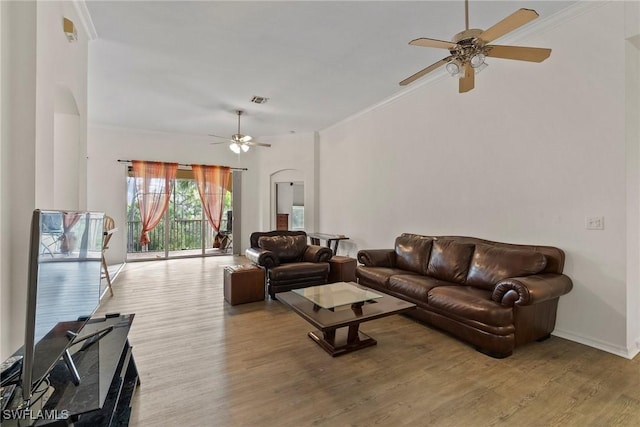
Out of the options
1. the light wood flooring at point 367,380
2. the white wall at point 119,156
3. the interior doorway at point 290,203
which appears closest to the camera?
the light wood flooring at point 367,380

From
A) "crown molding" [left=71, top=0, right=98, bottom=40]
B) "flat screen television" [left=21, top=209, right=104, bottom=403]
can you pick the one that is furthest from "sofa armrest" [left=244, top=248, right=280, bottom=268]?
"crown molding" [left=71, top=0, right=98, bottom=40]

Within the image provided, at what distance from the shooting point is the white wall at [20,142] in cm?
146

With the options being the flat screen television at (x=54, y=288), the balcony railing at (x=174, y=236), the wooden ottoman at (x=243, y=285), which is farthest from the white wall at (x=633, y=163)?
the balcony railing at (x=174, y=236)

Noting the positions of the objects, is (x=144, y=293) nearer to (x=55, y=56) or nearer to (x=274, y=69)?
(x=55, y=56)

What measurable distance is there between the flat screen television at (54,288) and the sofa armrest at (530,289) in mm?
3004

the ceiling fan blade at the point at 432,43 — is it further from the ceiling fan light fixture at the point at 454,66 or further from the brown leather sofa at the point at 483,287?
the brown leather sofa at the point at 483,287

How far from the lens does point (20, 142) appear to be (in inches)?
60.5

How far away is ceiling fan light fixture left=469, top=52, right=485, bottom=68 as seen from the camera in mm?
2123

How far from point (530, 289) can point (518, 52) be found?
1.85 metres

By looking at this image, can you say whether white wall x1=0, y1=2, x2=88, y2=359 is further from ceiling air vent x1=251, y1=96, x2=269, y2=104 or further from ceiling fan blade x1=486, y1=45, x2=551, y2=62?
ceiling air vent x1=251, y1=96, x2=269, y2=104

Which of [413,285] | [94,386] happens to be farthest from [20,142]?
[413,285]

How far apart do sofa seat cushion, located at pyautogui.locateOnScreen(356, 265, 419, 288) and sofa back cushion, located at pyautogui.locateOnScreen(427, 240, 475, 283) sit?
0.29 metres

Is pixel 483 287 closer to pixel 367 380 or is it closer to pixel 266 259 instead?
pixel 367 380

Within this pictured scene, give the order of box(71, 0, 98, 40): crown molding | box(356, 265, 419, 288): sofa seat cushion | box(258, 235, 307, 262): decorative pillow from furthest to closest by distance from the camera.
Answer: box(258, 235, 307, 262): decorative pillow < box(356, 265, 419, 288): sofa seat cushion < box(71, 0, 98, 40): crown molding
